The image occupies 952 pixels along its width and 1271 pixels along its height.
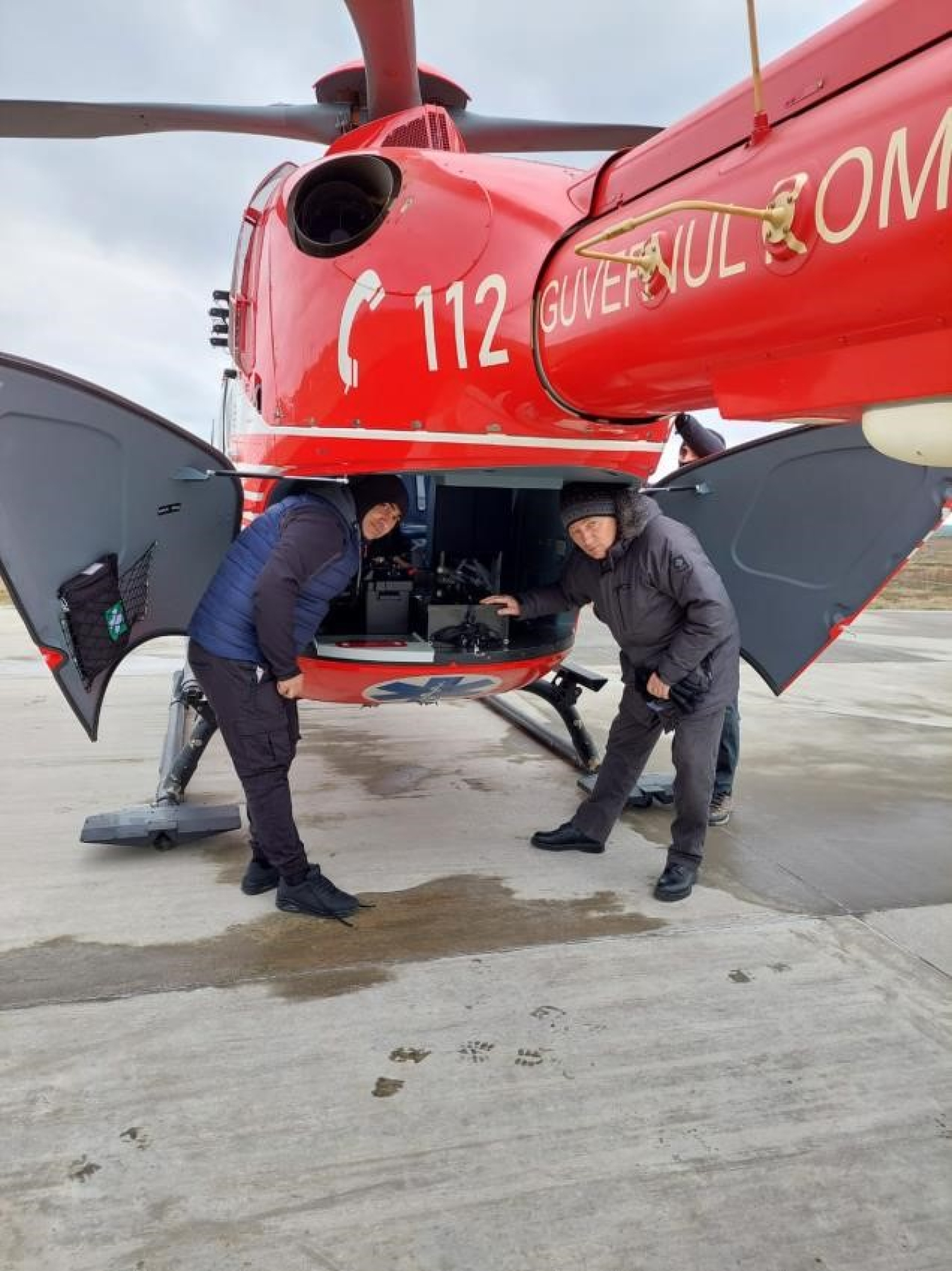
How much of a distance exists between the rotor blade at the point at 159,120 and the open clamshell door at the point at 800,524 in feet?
8.06

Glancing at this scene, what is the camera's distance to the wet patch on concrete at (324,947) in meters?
2.42

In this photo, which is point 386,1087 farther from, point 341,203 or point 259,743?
point 341,203

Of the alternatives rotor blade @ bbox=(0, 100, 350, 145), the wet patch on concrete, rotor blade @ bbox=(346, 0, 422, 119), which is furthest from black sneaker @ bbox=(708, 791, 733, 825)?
rotor blade @ bbox=(0, 100, 350, 145)

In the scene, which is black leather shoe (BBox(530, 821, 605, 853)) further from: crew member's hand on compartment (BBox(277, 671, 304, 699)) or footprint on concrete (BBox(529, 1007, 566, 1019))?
crew member's hand on compartment (BBox(277, 671, 304, 699))

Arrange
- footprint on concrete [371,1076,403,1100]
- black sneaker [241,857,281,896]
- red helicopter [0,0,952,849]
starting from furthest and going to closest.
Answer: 1. black sneaker [241,857,281,896]
2. footprint on concrete [371,1076,403,1100]
3. red helicopter [0,0,952,849]

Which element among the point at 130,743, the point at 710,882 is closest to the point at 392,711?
the point at 130,743

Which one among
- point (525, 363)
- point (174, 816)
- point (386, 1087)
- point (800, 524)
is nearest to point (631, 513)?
point (525, 363)

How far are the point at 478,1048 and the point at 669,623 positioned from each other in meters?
1.60

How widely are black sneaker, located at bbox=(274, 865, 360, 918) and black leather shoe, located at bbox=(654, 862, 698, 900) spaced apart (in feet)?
3.52

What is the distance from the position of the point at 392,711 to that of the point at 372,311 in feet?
11.7

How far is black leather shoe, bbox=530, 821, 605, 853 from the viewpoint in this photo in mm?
3473

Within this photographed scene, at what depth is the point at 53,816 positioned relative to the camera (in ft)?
12.2

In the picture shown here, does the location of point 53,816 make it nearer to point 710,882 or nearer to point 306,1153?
point 306,1153

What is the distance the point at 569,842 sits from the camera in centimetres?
347
